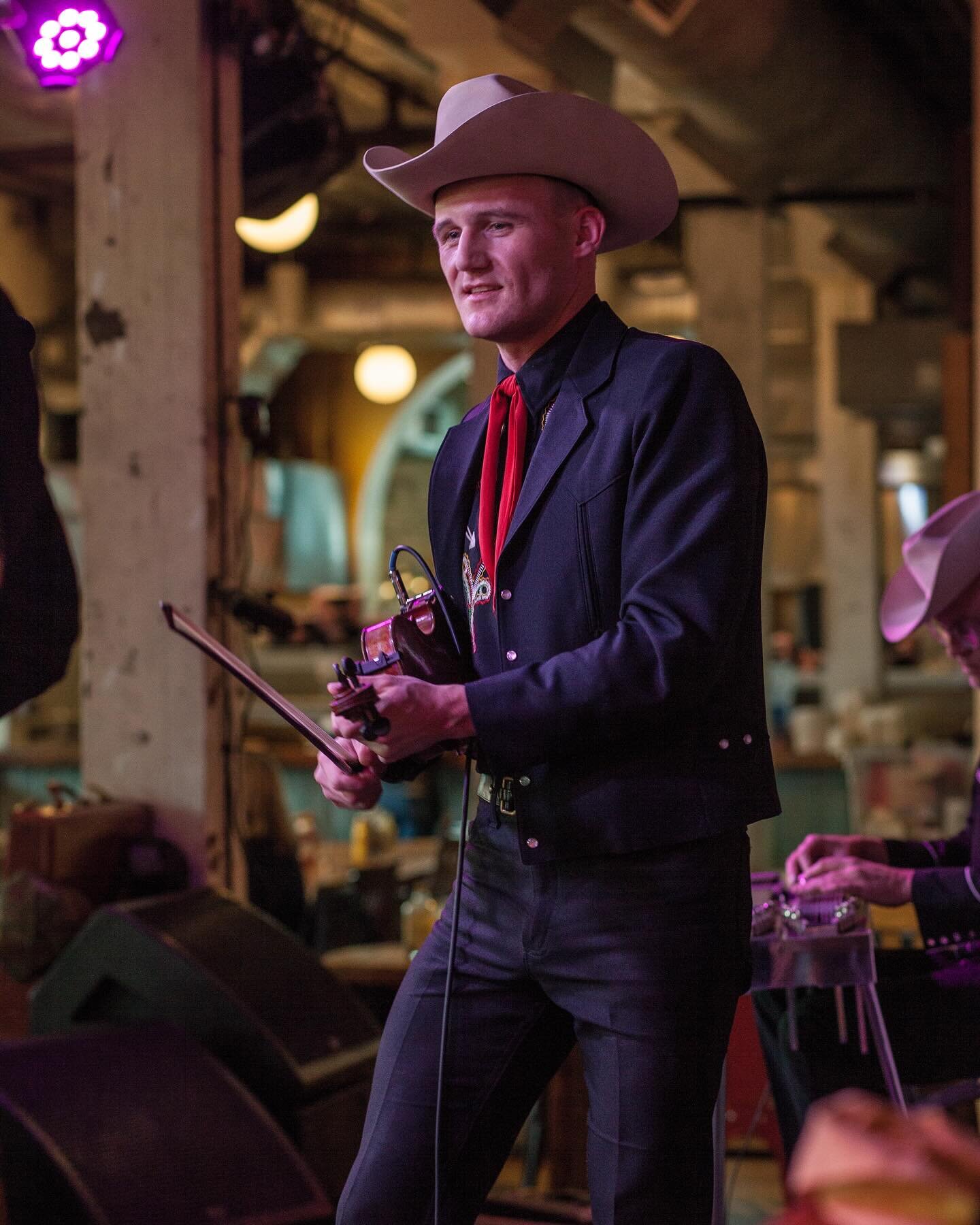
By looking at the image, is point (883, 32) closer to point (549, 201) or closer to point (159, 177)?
point (159, 177)

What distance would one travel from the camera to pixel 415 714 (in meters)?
1.54

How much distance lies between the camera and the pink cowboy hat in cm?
250

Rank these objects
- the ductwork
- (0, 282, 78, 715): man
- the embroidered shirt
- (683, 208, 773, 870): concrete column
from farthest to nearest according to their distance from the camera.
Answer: (683, 208, 773, 870): concrete column < the ductwork < (0, 282, 78, 715): man < the embroidered shirt

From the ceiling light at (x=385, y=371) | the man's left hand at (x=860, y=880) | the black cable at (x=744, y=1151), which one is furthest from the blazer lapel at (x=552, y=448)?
the ceiling light at (x=385, y=371)

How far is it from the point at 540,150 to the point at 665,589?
55cm

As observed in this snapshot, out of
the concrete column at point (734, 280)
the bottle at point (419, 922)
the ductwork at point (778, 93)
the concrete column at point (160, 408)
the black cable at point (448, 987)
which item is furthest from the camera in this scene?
the concrete column at point (734, 280)

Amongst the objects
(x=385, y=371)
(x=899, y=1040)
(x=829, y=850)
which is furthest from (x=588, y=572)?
(x=385, y=371)

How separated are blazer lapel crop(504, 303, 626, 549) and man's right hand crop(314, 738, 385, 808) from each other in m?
0.30

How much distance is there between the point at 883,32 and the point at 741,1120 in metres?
5.10

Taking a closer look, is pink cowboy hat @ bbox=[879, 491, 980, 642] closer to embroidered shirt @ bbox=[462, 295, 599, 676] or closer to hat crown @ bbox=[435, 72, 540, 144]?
embroidered shirt @ bbox=[462, 295, 599, 676]

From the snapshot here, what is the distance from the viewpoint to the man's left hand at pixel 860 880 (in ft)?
7.43

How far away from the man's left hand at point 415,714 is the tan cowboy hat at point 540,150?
24.2 inches

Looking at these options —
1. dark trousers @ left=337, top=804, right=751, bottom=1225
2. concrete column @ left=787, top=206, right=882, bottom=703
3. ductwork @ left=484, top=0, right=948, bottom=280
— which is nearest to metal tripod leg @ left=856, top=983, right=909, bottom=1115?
dark trousers @ left=337, top=804, right=751, bottom=1225

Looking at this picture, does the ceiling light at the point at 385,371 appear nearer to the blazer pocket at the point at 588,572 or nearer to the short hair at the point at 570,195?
the short hair at the point at 570,195
